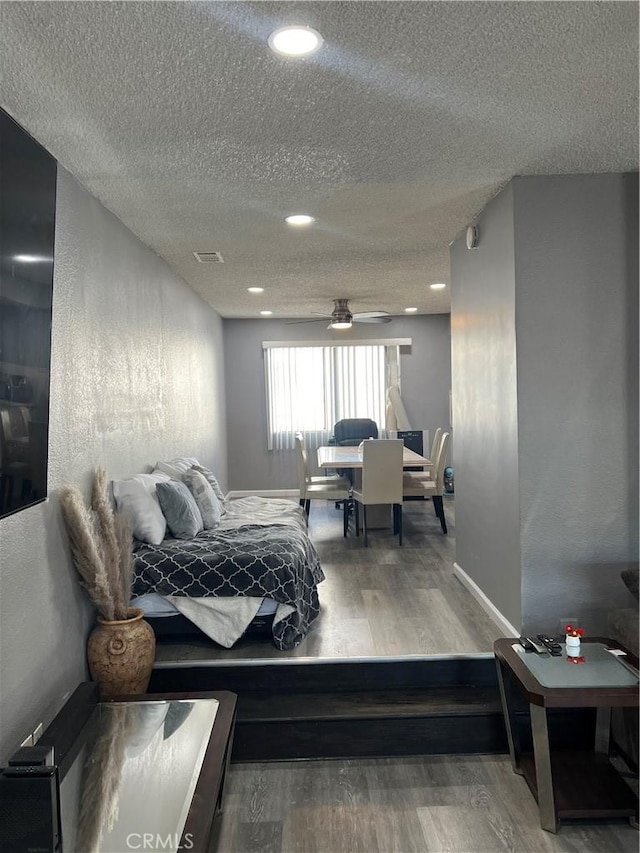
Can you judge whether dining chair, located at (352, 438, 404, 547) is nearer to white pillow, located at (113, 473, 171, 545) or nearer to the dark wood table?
white pillow, located at (113, 473, 171, 545)

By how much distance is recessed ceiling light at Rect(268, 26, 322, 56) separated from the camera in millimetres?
1771

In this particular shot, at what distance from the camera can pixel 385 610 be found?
379 cm

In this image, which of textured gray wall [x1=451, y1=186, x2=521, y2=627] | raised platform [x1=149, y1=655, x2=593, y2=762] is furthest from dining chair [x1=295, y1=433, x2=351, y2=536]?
raised platform [x1=149, y1=655, x2=593, y2=762]

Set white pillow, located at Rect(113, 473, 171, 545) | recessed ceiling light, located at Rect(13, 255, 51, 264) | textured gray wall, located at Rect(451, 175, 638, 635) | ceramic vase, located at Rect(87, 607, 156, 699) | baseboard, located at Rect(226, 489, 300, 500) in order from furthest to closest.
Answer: baseboard, located at Rect(226, 489, 300, 500), white pillow, located at Rect(113, 473, 171, 545), textured gray wall, located at Rect(451, 175, 638, 635), ceramic vase, located at Rect(87, 607, 156, 699), recessed ceiling light, located at Rect(13, 255, 51, 264)

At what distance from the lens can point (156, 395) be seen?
4.36 meters

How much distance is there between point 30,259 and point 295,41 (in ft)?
3.61

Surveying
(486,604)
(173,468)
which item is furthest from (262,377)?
(486,604)

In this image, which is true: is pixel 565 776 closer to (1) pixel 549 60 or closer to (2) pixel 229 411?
(1) pixel 549 60

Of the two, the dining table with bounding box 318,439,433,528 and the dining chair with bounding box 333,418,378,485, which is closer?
the dining table with bounding box 318,439,433,528

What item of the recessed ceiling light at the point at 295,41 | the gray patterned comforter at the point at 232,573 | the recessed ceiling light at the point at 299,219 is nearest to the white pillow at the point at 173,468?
the gray patterned comforter at the point at 232,573

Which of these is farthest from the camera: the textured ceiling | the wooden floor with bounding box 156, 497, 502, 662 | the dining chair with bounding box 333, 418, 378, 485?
Result: the dining chair with bounding box 333, 418, 378, 485

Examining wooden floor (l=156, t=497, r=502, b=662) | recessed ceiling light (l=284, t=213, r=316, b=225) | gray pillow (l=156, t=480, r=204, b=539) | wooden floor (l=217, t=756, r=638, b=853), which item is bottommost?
wooden floor (l=217, t=756, r=638, b=853)

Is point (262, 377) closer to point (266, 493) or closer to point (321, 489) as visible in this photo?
point (266, 493)

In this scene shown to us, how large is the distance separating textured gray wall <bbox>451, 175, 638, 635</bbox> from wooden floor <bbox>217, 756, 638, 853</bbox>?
829mm
